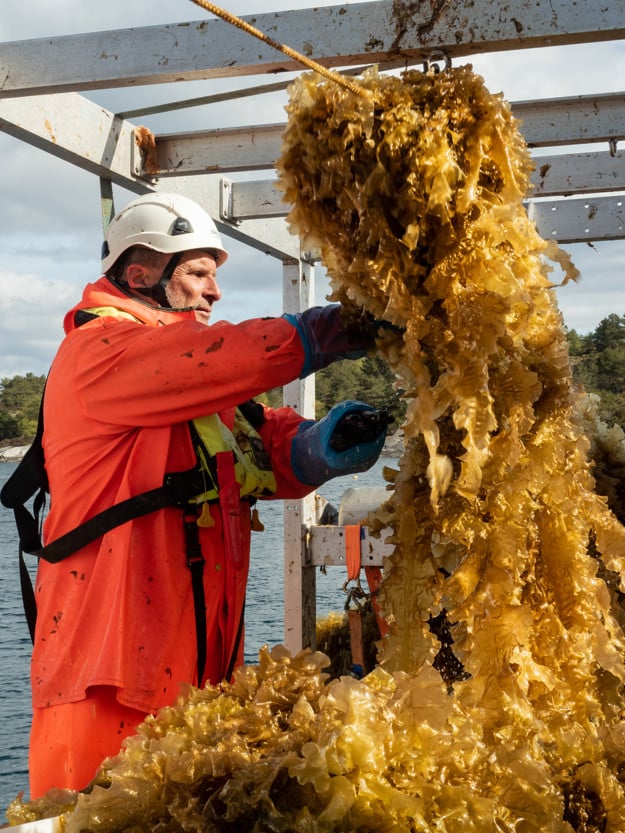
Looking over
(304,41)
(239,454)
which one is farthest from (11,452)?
(304,41)

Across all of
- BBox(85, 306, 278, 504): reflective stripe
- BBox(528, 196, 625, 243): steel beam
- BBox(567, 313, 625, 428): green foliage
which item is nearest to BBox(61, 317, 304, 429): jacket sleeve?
BBox(85, 306, 278, 504): reflective stripe

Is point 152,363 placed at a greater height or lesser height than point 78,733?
greater

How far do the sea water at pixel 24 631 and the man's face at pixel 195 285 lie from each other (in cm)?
255

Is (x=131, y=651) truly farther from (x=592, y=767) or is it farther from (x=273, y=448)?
(x=592, y=767)

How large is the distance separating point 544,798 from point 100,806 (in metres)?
0.79

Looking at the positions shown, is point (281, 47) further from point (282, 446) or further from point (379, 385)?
point (379, 385)

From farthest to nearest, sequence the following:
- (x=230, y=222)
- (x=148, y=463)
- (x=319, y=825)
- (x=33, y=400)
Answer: (x=33, y=400)
(x=230, y=222)
(x=148, y=463)
(x=319, y=825)

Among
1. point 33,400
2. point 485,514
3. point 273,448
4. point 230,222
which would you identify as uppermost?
point 33,400

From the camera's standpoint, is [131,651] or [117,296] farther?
[117,296]

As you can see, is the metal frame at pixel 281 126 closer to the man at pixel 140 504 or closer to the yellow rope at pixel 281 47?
the yellow rope at pixel 281 47

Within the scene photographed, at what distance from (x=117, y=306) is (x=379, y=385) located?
12.3ft

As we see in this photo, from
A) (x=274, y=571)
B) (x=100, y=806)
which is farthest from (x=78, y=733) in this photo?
(x=274, y=571)

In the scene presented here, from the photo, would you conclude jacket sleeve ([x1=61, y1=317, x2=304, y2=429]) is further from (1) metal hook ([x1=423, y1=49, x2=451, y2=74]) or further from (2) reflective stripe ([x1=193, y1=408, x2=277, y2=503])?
(1) metal hook ([x1=423, y1=49, x2=451, y2=74])

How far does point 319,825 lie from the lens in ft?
5.03
